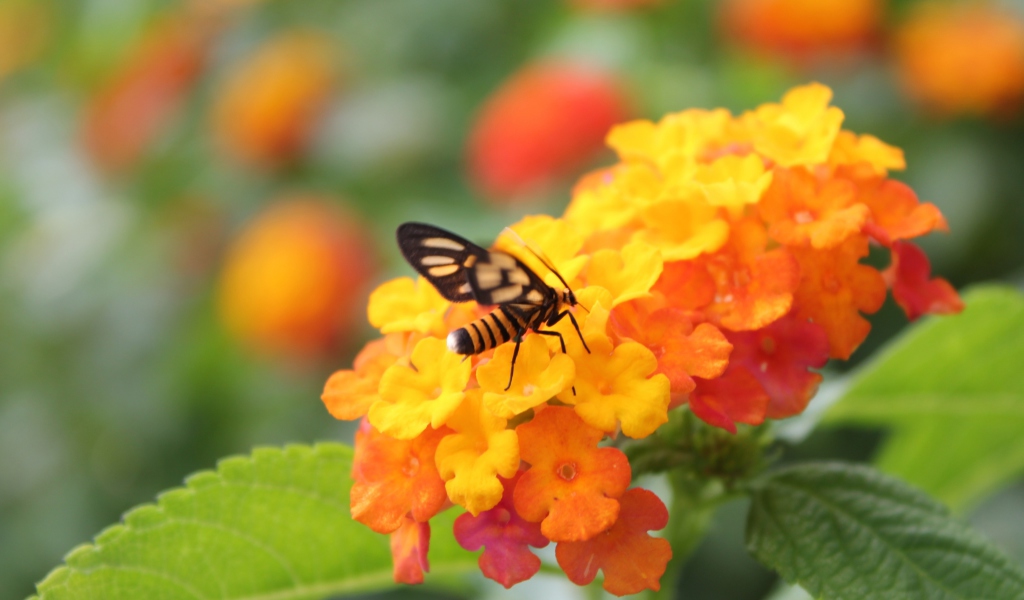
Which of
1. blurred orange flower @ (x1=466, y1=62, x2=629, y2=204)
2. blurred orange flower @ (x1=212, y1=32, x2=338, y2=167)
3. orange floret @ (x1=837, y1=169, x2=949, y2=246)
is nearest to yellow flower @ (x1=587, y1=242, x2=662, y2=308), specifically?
orange floret @ (x1=837, y1=169, x2=949, y2=246)

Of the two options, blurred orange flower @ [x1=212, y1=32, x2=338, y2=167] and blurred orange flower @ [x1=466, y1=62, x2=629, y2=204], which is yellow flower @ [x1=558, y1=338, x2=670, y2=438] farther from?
blurred orange flower @ [x1=212, y1=32, x2=338, y2=167]

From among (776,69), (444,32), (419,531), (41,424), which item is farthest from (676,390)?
(41,424)

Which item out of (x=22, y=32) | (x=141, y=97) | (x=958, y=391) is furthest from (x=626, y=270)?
(x=22, y=32)

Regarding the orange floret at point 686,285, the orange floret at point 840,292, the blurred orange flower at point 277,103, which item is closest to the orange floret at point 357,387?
the orange floret at point 686,285

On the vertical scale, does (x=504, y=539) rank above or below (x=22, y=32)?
below

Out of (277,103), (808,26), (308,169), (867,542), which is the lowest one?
(867,542)

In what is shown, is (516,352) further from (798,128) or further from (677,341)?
(798,128)
